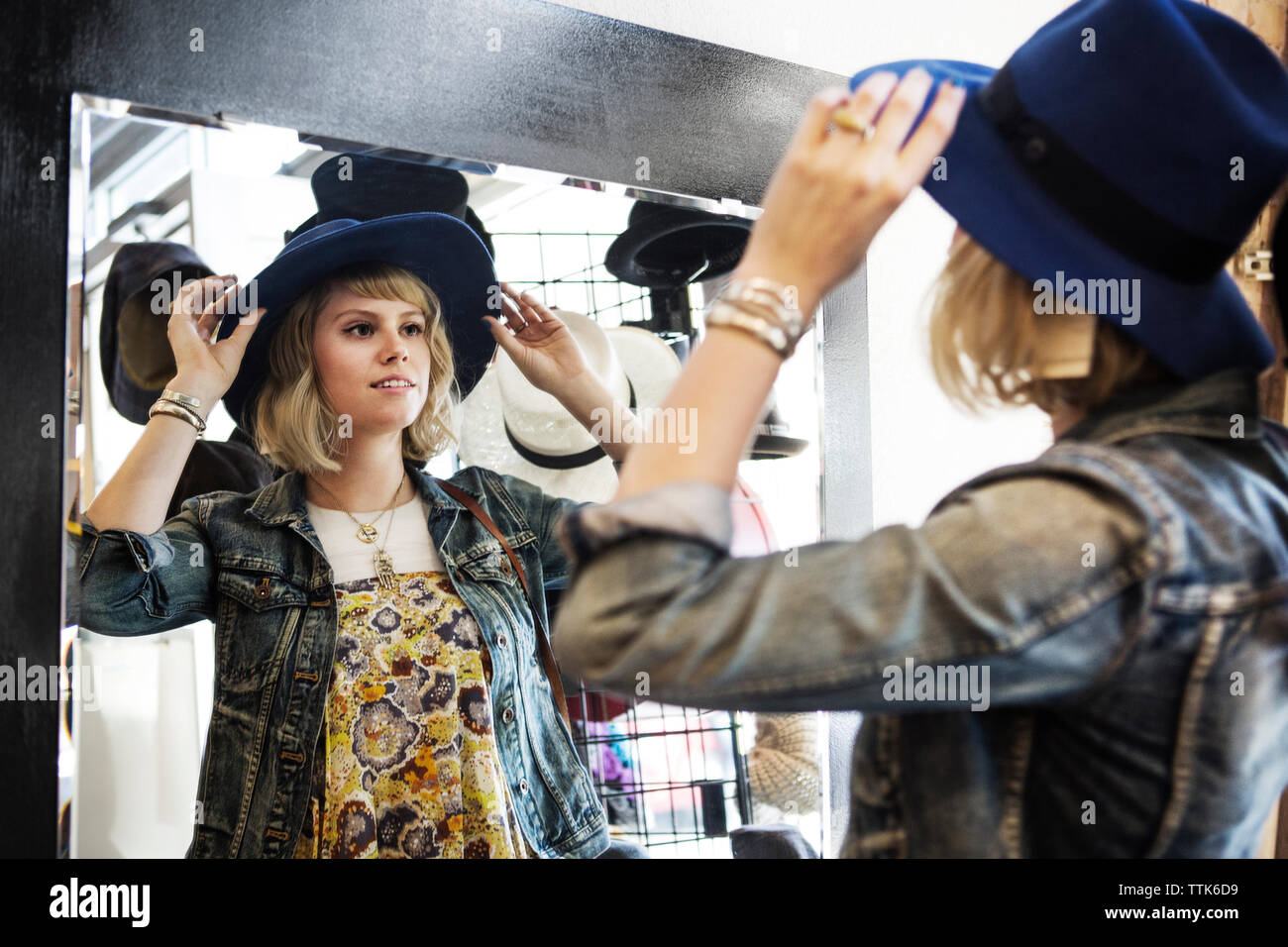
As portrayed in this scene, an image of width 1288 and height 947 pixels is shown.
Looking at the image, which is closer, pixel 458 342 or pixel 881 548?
pixel 881 548

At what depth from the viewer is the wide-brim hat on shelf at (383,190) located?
3.66 ft

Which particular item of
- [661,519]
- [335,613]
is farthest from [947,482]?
[661,519]

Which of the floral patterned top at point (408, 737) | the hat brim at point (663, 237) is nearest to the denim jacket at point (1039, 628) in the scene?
the floral patterned top at point (408, 737)

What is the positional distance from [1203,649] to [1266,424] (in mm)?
194

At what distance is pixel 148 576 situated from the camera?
3.23 feet

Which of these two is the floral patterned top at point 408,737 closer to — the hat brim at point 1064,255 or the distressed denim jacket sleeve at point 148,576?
the distressed denim jacket sleeve at point 148,576

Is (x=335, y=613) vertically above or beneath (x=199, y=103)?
beneath

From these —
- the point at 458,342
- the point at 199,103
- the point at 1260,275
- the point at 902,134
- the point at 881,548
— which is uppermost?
the point at 1260,275

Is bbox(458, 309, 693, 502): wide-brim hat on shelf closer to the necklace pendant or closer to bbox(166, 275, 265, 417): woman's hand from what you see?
the necklace pendant

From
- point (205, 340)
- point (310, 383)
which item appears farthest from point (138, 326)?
point (310, 383)

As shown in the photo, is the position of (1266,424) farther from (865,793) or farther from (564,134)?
(564,134)

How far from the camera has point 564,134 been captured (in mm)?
1309

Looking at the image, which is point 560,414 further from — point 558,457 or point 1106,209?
point 1106,209

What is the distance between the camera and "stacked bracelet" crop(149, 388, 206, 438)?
99cm
